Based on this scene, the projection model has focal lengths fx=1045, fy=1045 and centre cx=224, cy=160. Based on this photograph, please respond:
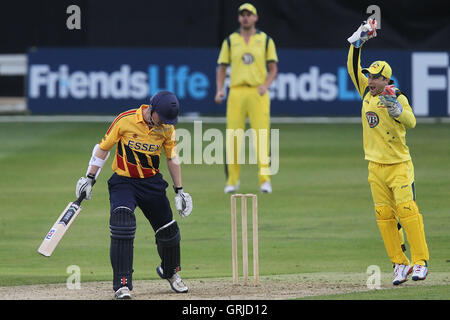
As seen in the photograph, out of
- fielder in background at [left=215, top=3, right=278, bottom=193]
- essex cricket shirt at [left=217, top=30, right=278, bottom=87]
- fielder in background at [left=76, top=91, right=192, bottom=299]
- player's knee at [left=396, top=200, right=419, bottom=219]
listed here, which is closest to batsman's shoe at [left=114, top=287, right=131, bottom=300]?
fielder in background at [left=76, top=91, right=192, bottom=299]

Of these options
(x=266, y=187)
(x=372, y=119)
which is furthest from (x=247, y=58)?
(x=372, y=119)

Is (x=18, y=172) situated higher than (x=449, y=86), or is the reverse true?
(x=449, y=86)

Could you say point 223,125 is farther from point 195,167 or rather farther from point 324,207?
point 324,207

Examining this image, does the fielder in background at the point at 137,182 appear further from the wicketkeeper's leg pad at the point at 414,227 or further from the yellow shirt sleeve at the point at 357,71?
the wicketkeeper's leg pad at the point at 414,227

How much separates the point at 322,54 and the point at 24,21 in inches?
283

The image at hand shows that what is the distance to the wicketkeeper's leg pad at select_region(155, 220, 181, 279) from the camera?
363 inches

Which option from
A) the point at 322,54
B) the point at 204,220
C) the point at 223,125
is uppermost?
the point at 322,54

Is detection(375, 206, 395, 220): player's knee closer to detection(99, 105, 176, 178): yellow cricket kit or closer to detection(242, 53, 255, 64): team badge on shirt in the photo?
detection(99, 105, 176, 178): yellow cricket kit

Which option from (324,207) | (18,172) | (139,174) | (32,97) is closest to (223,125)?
(32,97)

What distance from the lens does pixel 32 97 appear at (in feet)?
77.8

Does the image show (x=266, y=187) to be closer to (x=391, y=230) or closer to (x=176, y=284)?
(x=391, y=230)

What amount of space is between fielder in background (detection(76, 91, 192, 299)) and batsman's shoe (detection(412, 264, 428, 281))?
6.87 ft

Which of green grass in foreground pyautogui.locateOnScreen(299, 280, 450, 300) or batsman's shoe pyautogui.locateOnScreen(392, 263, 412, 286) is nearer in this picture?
green grass in foreground pyautogui.locateOnScreen(299, 280, 450, 300)

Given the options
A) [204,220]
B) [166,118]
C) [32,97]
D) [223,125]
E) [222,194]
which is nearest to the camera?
[166,118]
